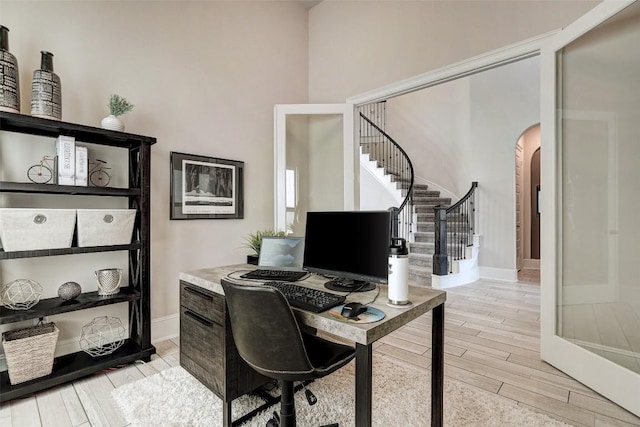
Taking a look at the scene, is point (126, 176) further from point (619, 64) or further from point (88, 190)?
point (619, 64)

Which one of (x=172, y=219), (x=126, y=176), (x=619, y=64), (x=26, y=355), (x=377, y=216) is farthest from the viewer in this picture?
(x=172, y=219)

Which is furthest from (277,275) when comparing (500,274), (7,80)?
(500,274)

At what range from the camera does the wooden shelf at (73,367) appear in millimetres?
1878

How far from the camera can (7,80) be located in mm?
1857

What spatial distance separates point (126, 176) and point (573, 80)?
11.6 ft

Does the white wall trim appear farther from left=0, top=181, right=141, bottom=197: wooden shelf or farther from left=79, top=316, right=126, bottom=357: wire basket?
left=79, top=316, right=126, bottom=357: wire basket

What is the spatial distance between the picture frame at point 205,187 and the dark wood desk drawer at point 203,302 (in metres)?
1.15

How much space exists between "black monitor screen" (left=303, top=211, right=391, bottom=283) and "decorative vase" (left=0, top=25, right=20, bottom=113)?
6.16ft

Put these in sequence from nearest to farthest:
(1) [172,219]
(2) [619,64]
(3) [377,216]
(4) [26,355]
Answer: (3) [377,216], (4) [26,355], (2) [619,64], (1) [172,219]

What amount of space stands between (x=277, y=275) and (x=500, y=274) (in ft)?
16.2

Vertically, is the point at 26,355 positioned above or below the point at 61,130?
below

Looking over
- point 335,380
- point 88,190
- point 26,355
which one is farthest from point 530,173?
point 26,355

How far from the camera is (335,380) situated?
7.07 ft

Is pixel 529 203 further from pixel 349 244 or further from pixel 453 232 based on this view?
pixel 349 244
